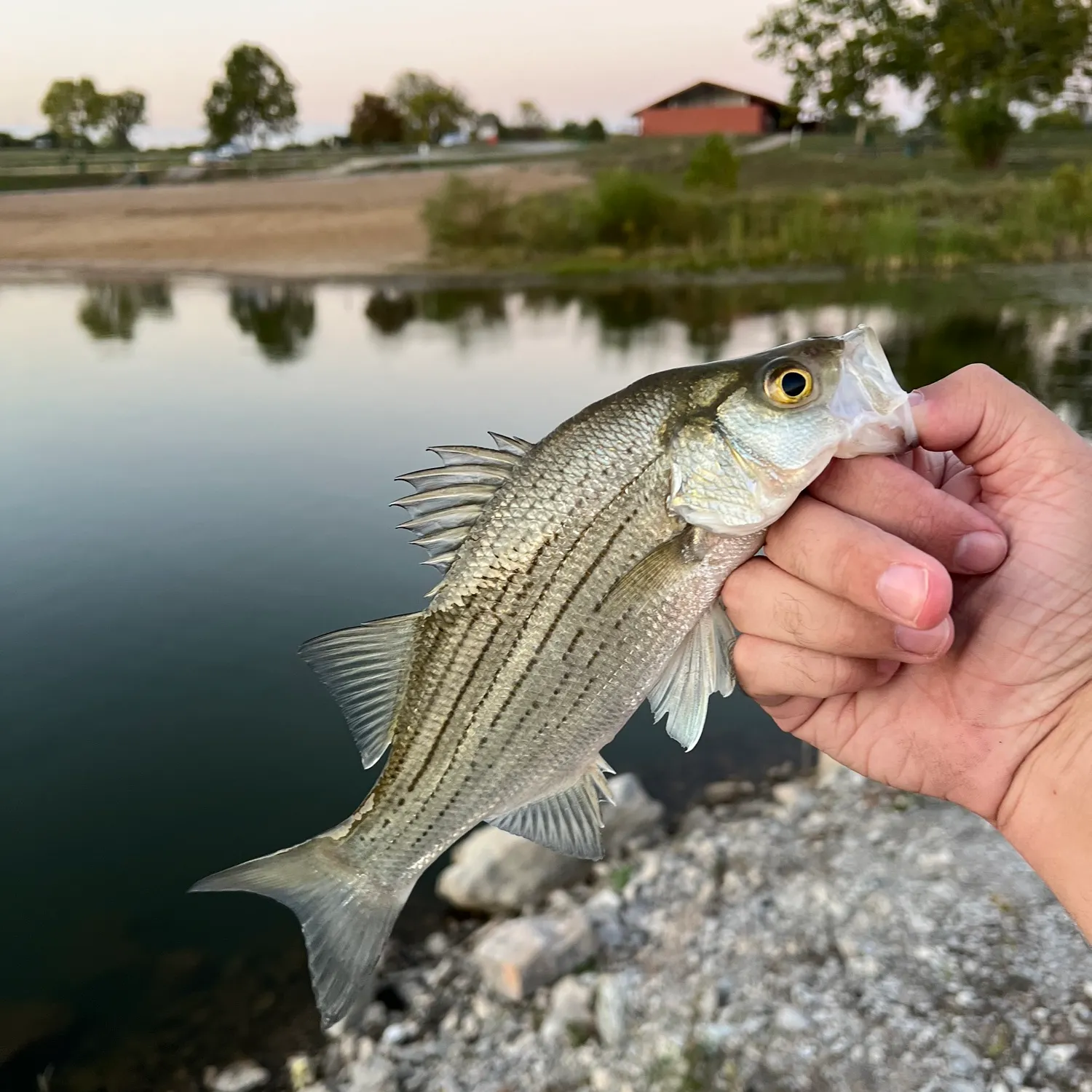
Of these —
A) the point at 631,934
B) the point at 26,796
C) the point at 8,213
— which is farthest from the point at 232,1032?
the point at 8,213

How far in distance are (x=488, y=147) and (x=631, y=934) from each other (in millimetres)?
57767

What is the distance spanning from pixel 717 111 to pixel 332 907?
60783 mm

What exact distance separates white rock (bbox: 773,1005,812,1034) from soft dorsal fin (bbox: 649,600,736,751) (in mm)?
2322

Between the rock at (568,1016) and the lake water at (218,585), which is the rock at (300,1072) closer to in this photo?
the lake water at (218,585)

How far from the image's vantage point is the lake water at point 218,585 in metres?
5.18

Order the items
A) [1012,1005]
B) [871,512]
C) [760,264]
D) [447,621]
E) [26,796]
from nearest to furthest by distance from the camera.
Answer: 1. [871,512]
2. [447,621]
3. [1012,1005]
4. [26,796]
5. [760,264]

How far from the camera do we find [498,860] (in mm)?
5062

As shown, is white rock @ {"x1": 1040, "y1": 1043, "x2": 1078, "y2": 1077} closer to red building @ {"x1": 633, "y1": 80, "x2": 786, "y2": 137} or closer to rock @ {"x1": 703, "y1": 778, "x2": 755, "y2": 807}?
rock @ {"x1": 703, "y1": 778, "x2": 755, "y2": 807}

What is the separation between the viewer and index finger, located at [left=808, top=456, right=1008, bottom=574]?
1.81 metres

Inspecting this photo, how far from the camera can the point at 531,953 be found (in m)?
4.16

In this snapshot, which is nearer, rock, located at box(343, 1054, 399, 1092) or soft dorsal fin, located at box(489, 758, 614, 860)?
soft dorsal fin, located at box(489, 758, 614, 860)

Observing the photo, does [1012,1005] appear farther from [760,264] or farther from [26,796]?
[760,264]

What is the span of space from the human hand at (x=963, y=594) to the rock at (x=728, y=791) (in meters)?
3.85

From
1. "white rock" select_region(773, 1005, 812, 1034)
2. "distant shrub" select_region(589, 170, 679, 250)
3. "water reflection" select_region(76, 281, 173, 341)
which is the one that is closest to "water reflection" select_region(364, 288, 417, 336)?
"water reflection" select_region(76, 281, 173, 341)
